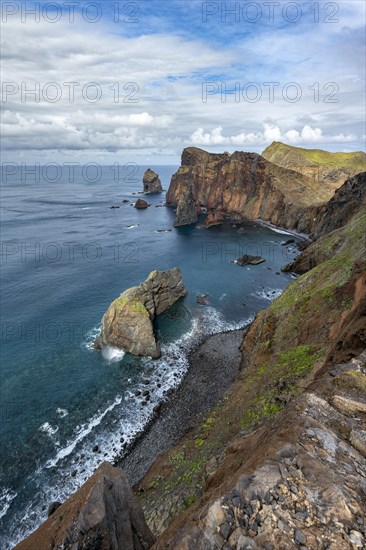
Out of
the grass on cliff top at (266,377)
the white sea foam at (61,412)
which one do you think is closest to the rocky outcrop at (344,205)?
the grass on cliff top at (266,377)

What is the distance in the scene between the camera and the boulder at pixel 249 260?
9725 centimetres

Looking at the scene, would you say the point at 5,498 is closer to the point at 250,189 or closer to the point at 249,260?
the point at 249,260

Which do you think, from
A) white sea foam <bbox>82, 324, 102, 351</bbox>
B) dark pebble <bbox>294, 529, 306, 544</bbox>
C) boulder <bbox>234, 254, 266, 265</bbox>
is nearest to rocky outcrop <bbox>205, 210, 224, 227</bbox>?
boulder <bbox>234, 254, 266, 265</bbox>

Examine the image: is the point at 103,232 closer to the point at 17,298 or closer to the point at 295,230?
the point at 17,298

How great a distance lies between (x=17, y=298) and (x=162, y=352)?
131 feet

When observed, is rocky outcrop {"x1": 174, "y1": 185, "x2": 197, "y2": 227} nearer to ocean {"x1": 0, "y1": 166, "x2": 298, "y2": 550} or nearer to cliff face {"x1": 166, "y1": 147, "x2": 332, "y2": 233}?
cliff face {"x1": 166, "y1": 147, "x2": 332, "y2": 233}

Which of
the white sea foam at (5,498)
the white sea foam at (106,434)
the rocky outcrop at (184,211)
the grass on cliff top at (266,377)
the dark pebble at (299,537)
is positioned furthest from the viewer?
the rocky outcrop at (184,211)

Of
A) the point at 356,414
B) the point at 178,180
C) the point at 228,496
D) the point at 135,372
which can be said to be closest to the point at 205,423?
the point at 135,372

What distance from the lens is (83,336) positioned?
6066cm

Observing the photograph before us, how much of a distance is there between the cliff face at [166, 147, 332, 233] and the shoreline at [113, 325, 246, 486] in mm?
90423

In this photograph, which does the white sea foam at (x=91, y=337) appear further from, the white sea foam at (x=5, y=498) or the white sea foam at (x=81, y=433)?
the white sea foam at (x=5, y=498)

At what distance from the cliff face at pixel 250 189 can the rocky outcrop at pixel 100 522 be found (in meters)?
130

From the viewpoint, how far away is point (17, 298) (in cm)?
7394

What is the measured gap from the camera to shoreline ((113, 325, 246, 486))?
1502 inches
